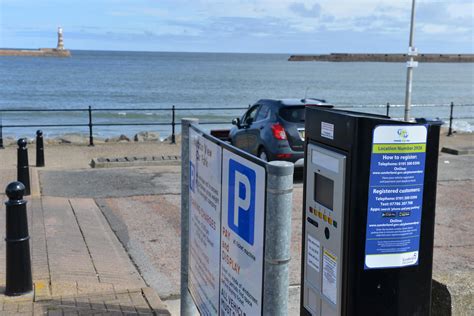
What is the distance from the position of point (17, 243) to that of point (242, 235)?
108 inches

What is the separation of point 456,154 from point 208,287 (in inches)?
497

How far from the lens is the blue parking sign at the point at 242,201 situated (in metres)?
2.92

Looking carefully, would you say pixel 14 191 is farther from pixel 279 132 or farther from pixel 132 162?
pixel 132 162

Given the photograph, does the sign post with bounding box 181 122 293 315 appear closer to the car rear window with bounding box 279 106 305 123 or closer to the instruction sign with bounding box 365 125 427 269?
the instruction sign with bounding box 365 125 427 269

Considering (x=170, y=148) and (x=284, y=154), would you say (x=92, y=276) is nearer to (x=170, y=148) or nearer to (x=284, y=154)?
(x=284, y=154)

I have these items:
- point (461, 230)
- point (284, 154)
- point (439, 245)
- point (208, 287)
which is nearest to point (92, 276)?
point (208, 287)

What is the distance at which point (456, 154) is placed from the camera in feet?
49.1

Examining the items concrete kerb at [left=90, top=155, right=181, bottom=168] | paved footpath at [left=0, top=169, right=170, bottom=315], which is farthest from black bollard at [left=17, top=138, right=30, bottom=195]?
concrete kerb at [left=90, top=155, right=181, bottom=168]

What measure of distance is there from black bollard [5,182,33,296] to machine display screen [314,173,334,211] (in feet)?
9.02

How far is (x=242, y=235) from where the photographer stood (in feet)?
9.96

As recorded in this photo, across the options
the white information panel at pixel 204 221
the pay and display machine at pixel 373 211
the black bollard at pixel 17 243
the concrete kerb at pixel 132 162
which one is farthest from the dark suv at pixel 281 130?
the pay and display machine at pixel 373 211

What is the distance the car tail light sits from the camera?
1152 cm

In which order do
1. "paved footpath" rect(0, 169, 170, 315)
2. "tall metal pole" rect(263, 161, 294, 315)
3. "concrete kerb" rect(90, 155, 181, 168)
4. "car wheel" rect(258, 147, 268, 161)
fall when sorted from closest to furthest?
1. "tall metal pole" rect(263, 161, 294, 315)
2. "paved footpath" rect(0, 169, 170, 315)
3. "car wheel" rect(258, 147, 268, 161)
4. "concrete kerb" rect(90, 155, 181, 168)

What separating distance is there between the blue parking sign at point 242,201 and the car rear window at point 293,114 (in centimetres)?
848
